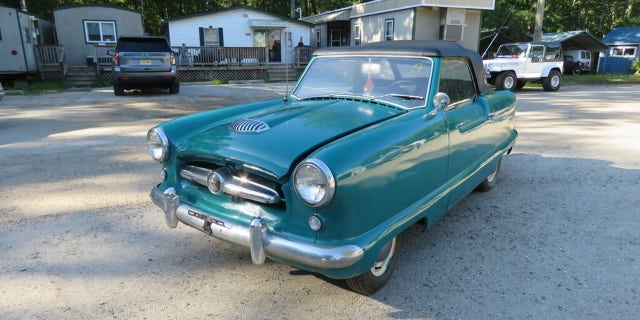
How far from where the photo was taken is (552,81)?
17188 millimetres

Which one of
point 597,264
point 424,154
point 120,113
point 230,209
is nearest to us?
point 230,209

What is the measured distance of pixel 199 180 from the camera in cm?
290

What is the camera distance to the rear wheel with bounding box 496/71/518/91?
1639 cm

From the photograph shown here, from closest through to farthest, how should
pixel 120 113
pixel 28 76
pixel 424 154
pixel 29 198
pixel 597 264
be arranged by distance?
pixel 424 154 < pixel 597 264 < pixel 29 198 < pixel 120 113 < pixel 28 76

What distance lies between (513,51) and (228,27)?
1411cm

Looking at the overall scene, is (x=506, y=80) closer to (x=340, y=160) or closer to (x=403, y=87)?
(x=403, y=87)

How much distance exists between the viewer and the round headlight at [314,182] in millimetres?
2250

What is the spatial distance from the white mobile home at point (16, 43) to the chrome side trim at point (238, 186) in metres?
17.6

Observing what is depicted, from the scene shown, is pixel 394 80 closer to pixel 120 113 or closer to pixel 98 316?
pixel 98 316

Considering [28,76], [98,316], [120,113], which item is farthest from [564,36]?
[98,316]

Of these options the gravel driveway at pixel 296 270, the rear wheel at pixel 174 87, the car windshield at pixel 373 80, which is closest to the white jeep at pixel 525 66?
the gravel driveway at pixel 296 270

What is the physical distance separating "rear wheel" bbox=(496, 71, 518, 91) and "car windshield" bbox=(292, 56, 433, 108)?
1429 cm

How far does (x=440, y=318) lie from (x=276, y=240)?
3.70 feet

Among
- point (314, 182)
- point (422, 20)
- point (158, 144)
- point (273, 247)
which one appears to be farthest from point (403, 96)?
point (422, 20)
